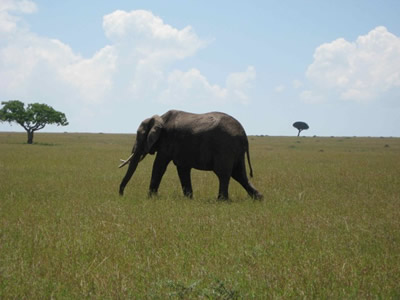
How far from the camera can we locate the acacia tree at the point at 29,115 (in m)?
45.0

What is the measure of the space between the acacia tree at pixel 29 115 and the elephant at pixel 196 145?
37.8m

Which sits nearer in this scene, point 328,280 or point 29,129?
point 328,280

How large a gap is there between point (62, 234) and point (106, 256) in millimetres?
1366

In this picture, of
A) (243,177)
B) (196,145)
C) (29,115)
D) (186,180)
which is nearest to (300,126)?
(29,115)

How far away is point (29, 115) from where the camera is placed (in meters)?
45.3

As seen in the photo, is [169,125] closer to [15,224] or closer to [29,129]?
[15,224]

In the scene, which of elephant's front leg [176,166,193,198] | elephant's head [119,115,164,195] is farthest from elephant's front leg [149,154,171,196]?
elephant's front leg [176,166,193,198]

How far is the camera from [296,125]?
4732 inches

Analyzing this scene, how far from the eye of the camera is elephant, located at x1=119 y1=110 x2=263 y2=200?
10.5 metres

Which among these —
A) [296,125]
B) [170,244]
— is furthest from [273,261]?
[296,125]

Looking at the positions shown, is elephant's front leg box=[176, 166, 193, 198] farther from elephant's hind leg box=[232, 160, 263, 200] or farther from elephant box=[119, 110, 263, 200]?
elephant's hind leg box=[232, 160, 263, 200]

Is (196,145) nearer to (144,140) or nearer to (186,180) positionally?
(186,180)

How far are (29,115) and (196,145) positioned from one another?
1564 inches

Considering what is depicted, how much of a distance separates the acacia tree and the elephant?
37799 mm
